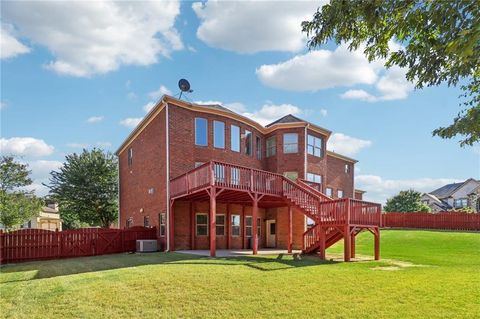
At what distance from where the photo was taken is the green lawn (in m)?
6.99

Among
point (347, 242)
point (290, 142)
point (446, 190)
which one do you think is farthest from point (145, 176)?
point (446, 190)

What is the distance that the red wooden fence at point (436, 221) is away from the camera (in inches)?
1195

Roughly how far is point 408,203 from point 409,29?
46674 mm

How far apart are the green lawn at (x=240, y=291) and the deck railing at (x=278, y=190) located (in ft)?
8.54

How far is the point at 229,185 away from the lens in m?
16.1

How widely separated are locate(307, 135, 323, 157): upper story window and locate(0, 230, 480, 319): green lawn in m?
12.7

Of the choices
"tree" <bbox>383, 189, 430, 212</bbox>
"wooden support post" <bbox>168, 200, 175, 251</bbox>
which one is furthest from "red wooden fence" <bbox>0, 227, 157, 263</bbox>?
"tree" <bbox>383, 189, 430, 212</bbox>

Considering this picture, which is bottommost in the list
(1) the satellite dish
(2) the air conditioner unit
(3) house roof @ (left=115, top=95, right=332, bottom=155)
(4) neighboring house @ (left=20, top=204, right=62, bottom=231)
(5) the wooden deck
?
(4) neighboring house @ (left=20, top=204, right=62, bottom=231)

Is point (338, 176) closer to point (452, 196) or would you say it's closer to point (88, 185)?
point (88, 185)

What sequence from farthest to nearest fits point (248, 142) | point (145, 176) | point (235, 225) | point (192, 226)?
point (248, 142), point (145, 176), point (235, 225), point (192, 226)

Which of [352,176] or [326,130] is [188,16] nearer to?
[326,130]

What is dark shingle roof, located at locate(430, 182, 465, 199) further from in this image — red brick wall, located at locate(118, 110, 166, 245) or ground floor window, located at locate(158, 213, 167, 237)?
ground floor window, located at locate(158, 213, 167, 237)

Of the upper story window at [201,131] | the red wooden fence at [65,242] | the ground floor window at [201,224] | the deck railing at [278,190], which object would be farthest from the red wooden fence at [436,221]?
the red wooden fence at [65,242]

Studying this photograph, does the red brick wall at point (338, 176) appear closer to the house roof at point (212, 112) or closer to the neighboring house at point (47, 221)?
the house roof at point (212, 112)
